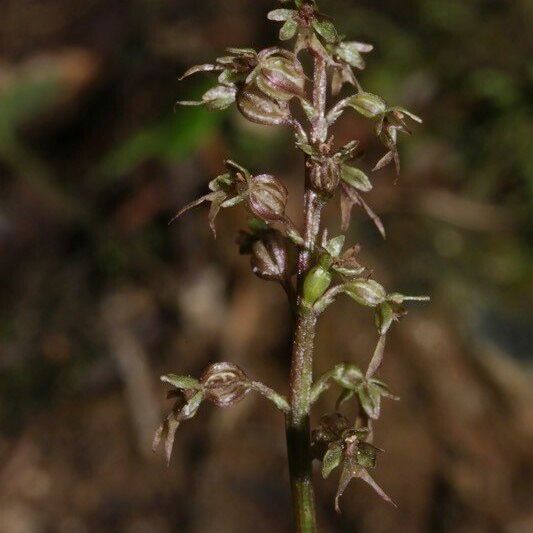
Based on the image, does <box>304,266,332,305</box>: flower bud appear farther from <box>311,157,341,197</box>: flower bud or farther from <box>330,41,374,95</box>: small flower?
<box>330,41,374,95</box>: small flower

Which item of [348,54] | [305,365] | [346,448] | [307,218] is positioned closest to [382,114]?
[348,54]

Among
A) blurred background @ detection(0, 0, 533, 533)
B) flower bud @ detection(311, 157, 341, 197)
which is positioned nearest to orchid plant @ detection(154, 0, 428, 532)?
flower bud @ detection(311, 157, 341, 197)

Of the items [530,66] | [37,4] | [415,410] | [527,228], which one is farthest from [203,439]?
[37,4]

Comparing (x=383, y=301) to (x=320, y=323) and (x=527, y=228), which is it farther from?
(x=527, y=228)

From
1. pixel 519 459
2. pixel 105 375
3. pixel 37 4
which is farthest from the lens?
pixel 37 4

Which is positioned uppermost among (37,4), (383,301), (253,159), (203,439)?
(383,301)

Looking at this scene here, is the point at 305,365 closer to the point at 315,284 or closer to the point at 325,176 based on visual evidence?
the point at 315,284

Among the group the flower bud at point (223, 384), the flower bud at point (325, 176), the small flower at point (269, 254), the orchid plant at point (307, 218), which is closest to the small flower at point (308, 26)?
the orchid plant at point (307, 218)

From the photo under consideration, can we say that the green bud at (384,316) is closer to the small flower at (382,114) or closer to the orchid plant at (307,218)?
the orchid plant at (307,218)
